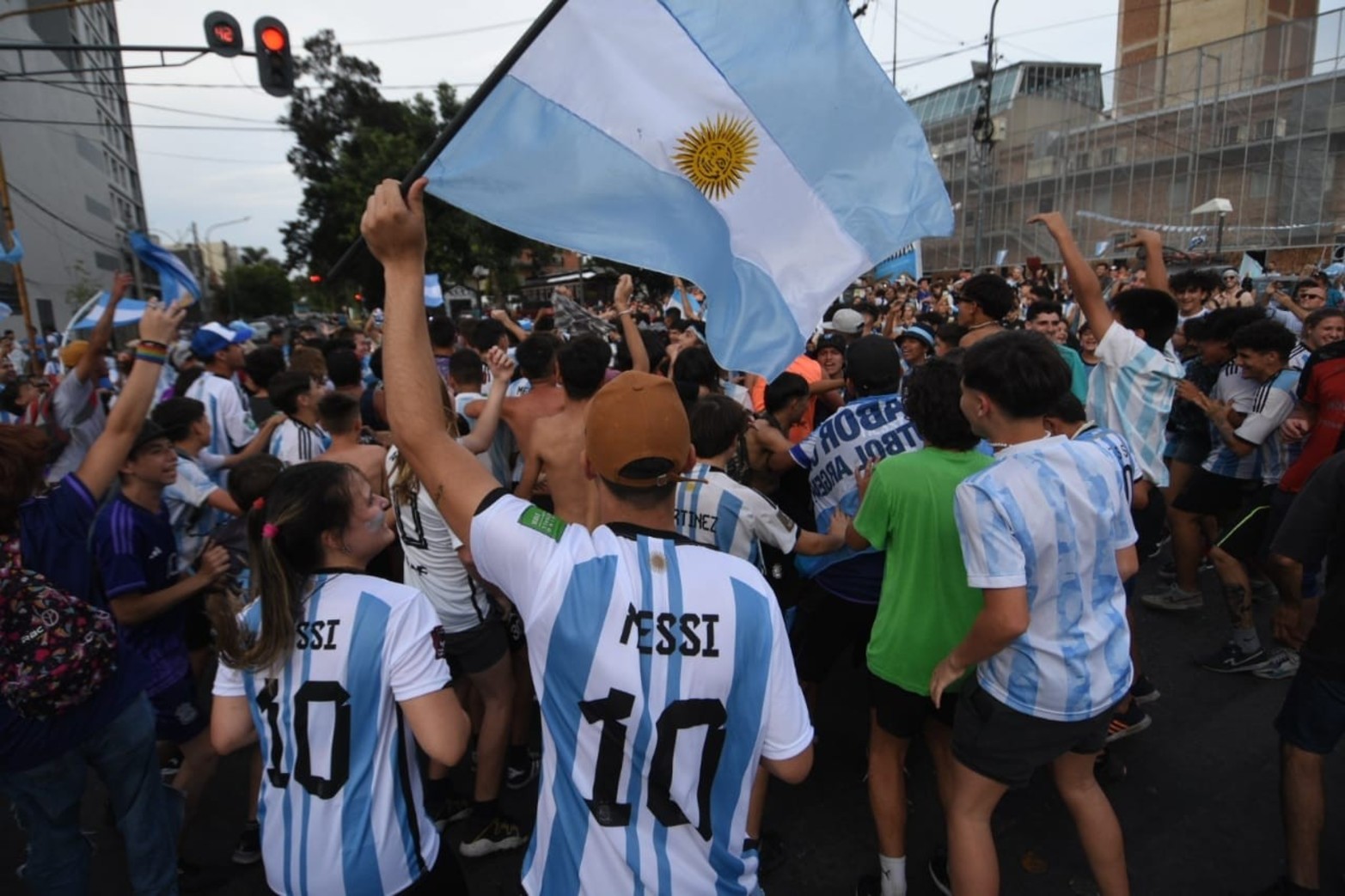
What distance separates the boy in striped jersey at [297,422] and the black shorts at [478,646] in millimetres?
2036

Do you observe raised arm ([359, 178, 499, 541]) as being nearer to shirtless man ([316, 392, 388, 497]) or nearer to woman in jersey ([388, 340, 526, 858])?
woman in jersey ([388, 340, 526, 858])

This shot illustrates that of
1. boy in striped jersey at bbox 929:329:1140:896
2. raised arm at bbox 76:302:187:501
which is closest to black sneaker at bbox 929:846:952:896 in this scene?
boy in striped jersey at bbox 929:329:1140:896

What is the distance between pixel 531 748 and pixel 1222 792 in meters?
3.23

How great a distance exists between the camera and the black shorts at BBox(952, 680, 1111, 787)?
2398 millimetres

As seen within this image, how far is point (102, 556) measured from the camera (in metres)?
2.99

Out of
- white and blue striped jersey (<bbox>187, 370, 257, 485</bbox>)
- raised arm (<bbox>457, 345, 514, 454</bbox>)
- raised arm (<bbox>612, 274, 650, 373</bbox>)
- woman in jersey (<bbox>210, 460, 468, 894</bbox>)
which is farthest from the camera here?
white and blue striped jersey (<bbox>187, 370, 257, 485</bbox>)

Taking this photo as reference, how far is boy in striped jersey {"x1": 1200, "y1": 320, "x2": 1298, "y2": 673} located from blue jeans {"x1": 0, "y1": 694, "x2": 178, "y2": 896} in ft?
17.3

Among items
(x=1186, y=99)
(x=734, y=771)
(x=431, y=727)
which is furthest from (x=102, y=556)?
(x=1186, y=99)

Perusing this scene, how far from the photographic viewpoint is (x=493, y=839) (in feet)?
11.0

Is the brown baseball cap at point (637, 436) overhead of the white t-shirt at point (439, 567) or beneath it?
overhead

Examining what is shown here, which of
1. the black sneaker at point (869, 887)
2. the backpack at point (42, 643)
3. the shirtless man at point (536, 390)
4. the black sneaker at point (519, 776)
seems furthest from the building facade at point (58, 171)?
the black sneaker at point (869, 887)

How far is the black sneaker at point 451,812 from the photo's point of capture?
350 cm

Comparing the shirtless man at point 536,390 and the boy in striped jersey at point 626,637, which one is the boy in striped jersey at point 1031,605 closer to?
the boy in striped jersey at point 626,637

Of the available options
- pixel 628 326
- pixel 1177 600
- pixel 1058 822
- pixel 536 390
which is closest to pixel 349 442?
pixel 536 390
